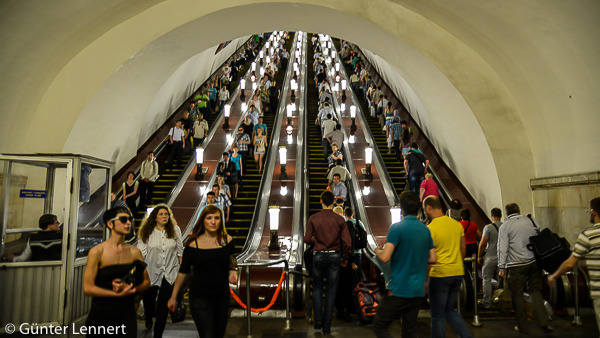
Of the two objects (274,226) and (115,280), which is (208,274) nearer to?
→ (115,280)

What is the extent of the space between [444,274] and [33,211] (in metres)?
5.88

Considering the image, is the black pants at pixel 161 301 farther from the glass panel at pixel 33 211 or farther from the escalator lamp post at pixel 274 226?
the escalator lamp post at pixel 274 226

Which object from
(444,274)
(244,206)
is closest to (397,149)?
(244,206)

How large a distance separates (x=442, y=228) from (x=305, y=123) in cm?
1217

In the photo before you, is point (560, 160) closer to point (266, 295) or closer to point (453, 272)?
point (453, 272)

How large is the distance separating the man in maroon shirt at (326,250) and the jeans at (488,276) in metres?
2.40

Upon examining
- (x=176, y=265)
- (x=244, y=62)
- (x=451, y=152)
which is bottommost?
(x=176, y=265)

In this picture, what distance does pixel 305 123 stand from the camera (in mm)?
15938

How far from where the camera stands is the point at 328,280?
207 inches

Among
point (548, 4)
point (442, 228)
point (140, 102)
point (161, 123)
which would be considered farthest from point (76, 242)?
point (161, 123)

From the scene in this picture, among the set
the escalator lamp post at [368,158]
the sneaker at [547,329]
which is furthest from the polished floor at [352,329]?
the escalator lamp post at [368,158]

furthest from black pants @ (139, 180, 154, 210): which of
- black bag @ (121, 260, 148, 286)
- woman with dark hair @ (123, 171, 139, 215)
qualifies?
black bag @ (121, 260, 148, 286)

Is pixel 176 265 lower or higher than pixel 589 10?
lower

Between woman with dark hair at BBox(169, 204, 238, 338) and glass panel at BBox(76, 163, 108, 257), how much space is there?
239cm
